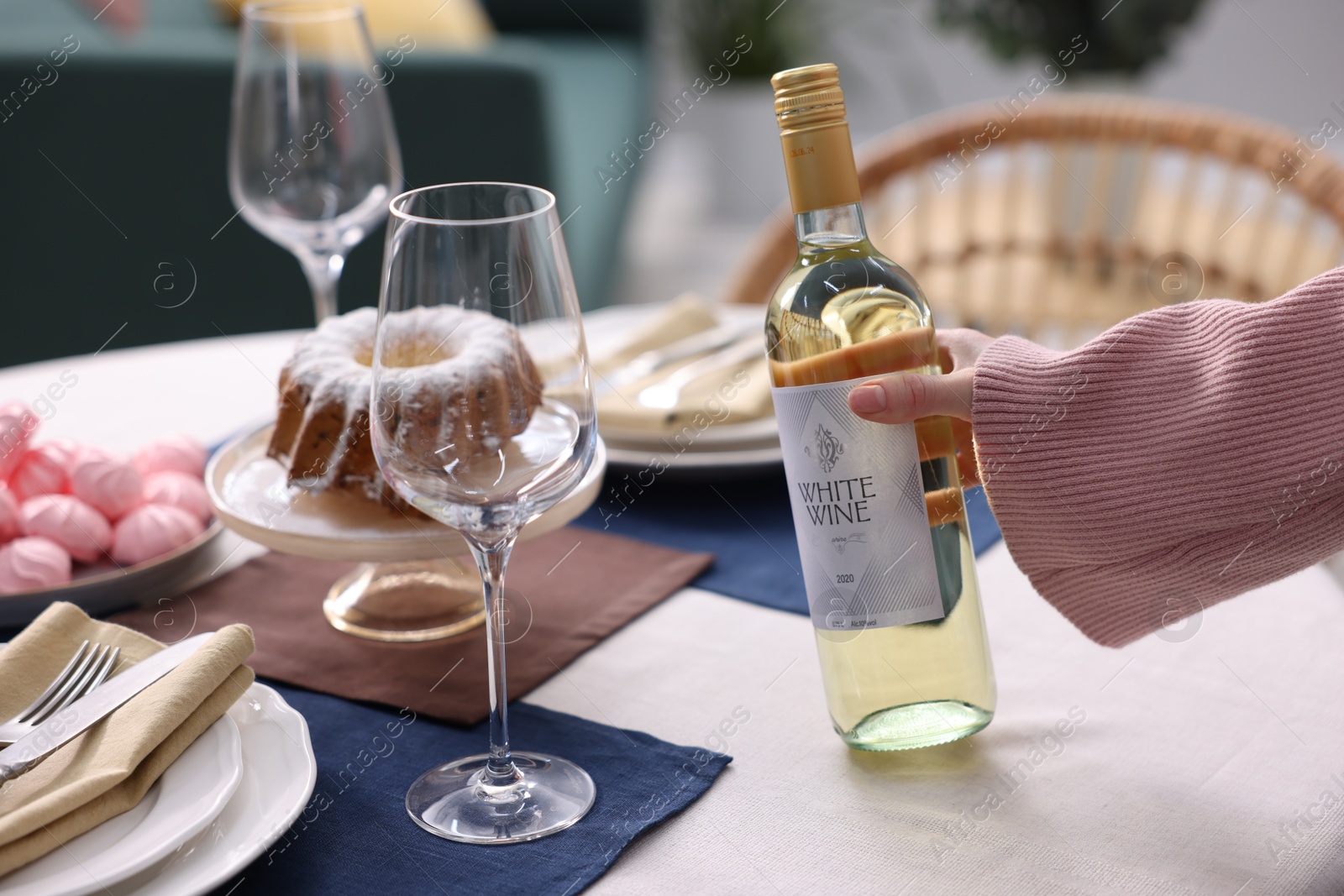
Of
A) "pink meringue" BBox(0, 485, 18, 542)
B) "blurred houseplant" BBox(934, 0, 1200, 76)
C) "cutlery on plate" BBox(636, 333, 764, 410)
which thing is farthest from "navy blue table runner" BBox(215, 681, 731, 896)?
"blurred houseplant" BBox(934, 0, 1200, 76)

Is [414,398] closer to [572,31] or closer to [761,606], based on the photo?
[761,606]

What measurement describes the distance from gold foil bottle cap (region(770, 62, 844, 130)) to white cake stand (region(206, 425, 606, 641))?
0.67ft

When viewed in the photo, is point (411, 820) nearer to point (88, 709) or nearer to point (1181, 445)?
point (88, 709)

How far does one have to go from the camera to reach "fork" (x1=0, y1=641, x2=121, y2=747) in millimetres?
512

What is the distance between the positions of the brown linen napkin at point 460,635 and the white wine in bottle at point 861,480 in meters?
0.18

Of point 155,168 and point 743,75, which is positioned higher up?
point 155,168

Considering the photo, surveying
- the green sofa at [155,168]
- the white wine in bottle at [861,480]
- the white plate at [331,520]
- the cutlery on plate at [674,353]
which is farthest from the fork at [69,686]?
the green sofa at [155,168]

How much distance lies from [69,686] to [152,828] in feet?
0.40

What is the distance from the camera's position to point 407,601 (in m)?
0.72

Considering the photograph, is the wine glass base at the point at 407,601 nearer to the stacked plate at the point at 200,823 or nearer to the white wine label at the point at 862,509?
the stacked plate at the point at 200,823

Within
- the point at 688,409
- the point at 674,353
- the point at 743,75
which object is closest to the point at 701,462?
the point at 688,409

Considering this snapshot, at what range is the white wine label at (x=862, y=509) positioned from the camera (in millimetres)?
515

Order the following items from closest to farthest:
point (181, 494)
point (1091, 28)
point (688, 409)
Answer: point (181, 494), point (688, 409), point (1091, 28)

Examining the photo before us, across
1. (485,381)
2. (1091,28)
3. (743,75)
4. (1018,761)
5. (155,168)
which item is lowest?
(743,75)
